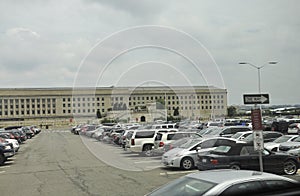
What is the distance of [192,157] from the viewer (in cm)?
1752

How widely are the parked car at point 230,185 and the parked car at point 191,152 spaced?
36.5 ft

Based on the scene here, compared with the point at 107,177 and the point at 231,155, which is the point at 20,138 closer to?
the point at 107,177

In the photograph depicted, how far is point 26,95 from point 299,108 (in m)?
83.0

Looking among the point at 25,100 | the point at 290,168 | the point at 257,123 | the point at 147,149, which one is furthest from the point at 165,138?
the point at 25,100

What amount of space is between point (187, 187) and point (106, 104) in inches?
4409

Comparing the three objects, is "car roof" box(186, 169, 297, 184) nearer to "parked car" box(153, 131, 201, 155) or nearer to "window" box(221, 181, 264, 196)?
"window" box(221, 181, 264, 196)

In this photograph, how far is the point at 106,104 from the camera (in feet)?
384

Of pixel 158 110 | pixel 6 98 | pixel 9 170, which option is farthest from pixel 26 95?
pixel 9 170

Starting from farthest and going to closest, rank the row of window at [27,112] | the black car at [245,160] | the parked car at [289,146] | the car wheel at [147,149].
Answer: the row of window at [27,112]
the car wheel at [147,149]
the parked car at [289,146]
the black car at [245,160]

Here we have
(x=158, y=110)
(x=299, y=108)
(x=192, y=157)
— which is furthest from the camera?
(x=299, y=108)

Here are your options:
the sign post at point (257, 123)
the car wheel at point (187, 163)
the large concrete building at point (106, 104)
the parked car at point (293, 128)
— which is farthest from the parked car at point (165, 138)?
the large concrete building at point (106, 104)

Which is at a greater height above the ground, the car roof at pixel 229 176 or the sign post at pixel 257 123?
the sign post at pixel 257 123

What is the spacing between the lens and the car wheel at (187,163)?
17.4 metres

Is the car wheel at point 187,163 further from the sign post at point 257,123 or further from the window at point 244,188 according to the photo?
the window at point 244,188
